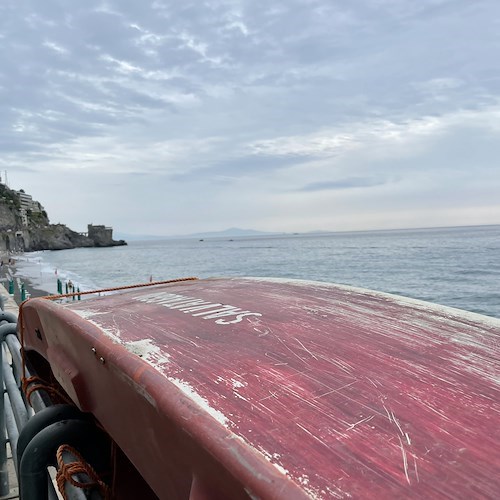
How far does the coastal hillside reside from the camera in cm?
10738

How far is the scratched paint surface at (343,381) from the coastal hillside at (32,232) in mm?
96982

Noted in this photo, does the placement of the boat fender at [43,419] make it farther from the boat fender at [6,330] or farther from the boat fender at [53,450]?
the boat fender at [6,330]

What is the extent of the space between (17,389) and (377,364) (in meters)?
2.09

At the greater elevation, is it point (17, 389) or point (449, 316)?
point (449, 316)

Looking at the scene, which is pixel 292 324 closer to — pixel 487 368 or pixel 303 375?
pixel 303 375

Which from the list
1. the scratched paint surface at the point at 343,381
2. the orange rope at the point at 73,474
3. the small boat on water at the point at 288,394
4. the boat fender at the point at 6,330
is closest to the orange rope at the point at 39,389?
the small boat on water at the point at 288,394

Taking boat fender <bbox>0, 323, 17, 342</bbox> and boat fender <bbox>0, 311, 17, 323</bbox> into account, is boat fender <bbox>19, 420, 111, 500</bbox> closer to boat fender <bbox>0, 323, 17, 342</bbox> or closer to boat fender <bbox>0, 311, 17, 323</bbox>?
boat fender <bbox>0, 323, 17, 342</bbox>

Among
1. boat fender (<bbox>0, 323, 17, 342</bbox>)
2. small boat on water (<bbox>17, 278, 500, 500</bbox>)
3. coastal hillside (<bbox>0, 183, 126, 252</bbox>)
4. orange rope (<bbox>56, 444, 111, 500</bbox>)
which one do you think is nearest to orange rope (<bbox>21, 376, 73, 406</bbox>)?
small boat on water (<bbox>17, 278, 500, 500</bbox>)

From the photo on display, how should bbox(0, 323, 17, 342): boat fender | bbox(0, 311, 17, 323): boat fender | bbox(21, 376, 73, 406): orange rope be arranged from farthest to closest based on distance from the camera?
bbox(0, 311, 17, 323): boat fender
bbox(0, 323, 17, 342): boat fender
bbox(21, 376, 73, 406): orange rope

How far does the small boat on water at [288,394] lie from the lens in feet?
3.65

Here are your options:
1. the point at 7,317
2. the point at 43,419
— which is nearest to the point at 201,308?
the point at 43,419

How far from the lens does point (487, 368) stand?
1782mm

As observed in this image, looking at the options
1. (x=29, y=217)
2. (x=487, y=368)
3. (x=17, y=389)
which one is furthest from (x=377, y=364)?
(x=29, y=217)

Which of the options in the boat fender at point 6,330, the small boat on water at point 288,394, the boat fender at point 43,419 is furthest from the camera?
the boat fender at point 6,330
